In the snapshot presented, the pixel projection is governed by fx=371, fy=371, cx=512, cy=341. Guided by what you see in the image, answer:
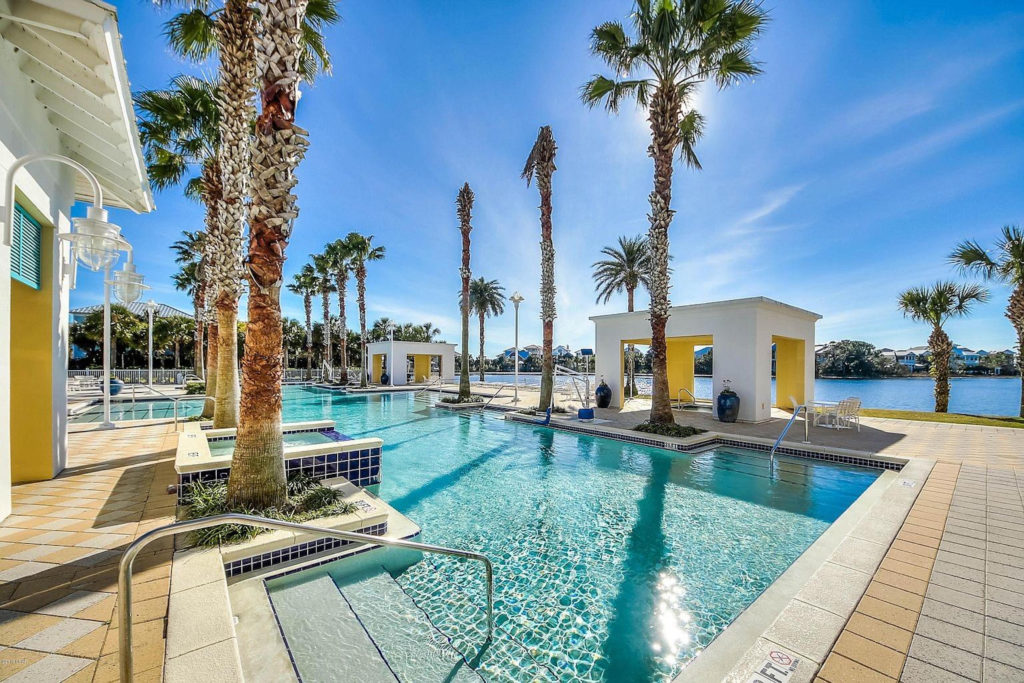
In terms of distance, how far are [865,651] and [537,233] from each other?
13655 mm

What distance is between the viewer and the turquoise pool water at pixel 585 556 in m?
2.71

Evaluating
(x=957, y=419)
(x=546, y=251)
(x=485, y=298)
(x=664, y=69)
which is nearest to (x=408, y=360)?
(x=485, y=298)

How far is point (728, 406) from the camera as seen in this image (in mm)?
11352

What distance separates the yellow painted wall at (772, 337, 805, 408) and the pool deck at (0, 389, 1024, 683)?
901 cm

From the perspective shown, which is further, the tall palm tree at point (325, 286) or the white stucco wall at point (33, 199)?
the tall palm tree at point (325, 286)

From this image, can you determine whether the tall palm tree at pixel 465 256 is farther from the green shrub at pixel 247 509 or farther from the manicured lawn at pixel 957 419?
the manicured lawn at pixel 957 419

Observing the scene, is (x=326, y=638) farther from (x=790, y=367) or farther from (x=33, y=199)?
(x=790, y=367)

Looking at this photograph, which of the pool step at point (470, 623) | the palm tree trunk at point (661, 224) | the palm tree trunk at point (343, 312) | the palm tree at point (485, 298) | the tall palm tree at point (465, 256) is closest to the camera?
the pool step at point (470, 623)

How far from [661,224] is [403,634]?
990 centimetres

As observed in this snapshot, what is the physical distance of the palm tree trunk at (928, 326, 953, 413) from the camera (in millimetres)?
16406

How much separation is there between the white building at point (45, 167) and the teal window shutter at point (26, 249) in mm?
14

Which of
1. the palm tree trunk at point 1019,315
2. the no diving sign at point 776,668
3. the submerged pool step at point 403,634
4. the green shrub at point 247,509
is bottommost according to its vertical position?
the submerged pool step at point 403,634

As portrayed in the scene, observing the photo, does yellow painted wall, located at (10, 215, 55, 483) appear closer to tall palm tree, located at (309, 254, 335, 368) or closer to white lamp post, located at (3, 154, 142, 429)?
white lamp post, located at (3, 154, 142, 429)

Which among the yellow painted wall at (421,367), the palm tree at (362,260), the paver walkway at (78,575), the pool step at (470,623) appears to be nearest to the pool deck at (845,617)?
the paver walkway at (78,575)
